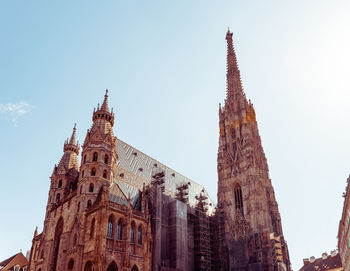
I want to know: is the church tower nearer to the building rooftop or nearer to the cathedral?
the cathedral

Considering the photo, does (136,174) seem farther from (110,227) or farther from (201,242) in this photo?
(201,242)

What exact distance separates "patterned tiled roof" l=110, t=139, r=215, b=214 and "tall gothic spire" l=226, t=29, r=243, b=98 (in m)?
22.9

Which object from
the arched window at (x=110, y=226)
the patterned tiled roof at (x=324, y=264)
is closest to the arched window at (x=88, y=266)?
the arched window at (x=110, y=226)

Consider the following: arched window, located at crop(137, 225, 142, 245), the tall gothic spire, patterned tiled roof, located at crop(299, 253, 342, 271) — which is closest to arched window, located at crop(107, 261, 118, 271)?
arched window, located at crop(137, 225, 142, 245)

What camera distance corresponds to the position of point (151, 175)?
52188 mm

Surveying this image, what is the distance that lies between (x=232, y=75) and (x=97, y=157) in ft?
138

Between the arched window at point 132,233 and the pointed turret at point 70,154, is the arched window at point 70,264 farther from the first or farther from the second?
the pointed turret at point 70,154

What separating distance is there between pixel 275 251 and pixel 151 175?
22.4m

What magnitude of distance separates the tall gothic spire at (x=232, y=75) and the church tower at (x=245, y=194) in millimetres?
64

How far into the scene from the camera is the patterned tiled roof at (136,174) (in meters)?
44.6

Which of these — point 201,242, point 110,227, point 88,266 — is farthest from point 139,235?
point 201,242

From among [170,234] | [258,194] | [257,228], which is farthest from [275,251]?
[170,234]

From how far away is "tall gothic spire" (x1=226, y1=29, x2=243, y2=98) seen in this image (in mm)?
70144

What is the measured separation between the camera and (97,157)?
42156mm
